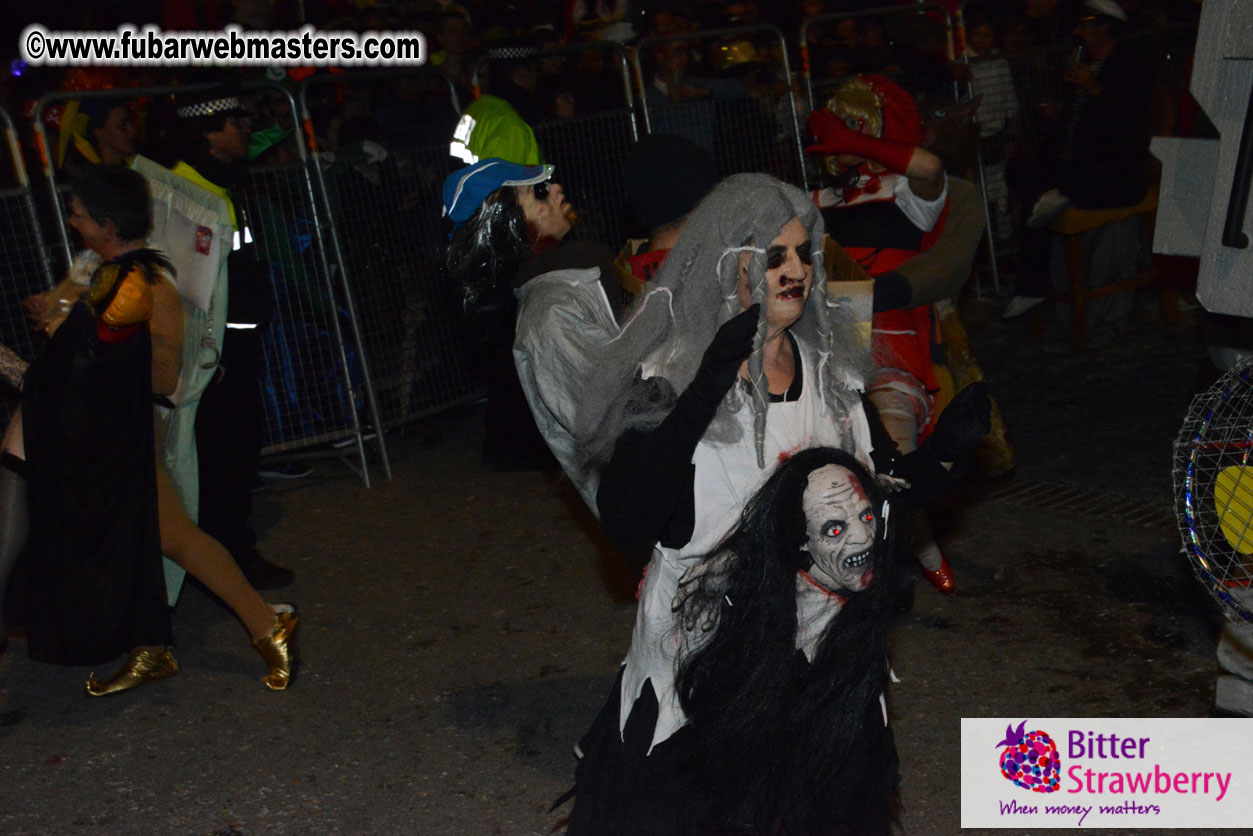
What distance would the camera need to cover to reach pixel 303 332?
273 inches

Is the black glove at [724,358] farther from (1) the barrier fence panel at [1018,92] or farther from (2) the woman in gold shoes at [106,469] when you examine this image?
(1) the barrier fence panel at [1018,92]

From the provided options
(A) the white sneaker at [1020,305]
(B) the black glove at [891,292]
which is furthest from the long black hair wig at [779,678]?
(A) the white sneaker at [1020,305]

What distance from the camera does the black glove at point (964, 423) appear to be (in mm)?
2598

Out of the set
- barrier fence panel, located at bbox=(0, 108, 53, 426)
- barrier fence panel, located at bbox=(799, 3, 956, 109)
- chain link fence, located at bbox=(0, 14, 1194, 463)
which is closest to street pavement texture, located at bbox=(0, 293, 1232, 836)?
chain link fence, located at bbox=(0, 14, 1194, 463)

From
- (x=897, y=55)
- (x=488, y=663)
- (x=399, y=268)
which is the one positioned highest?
(x=897, y=55)

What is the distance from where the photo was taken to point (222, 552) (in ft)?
15.6

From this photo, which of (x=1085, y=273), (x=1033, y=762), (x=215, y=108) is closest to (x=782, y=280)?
(x=1033, y=762)

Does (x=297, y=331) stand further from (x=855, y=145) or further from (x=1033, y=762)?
(x=1033, y=762)

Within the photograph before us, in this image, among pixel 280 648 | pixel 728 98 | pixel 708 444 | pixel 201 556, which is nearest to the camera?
pixel 708 444

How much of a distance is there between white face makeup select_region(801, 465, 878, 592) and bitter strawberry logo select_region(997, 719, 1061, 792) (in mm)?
1440

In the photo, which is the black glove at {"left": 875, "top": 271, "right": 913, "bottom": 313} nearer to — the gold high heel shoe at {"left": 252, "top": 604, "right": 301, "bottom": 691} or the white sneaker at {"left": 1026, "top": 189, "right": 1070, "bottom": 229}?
the gold high heel shoe at {"left": 252, "top": 604, "right": 301, "bottom": 691}

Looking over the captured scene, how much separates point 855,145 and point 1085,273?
14.2ft

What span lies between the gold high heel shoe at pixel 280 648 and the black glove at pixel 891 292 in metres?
2.38

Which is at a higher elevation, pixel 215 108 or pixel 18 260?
pixel 215 108
